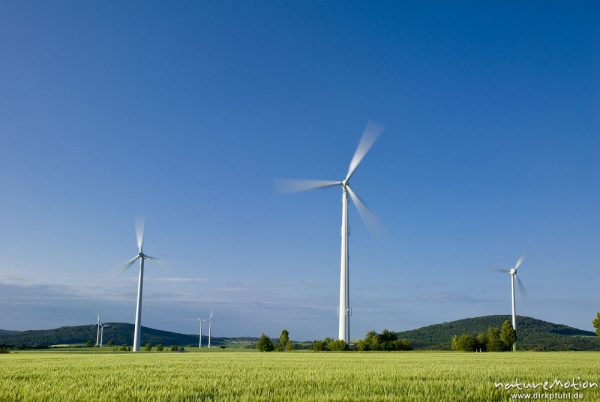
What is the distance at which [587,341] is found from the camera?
175875mm

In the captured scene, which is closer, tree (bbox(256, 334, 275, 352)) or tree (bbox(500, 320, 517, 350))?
tree (bbox(256, 334, 275, 352))

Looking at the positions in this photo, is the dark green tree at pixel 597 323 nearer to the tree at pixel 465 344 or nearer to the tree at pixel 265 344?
the tree at pixel 465 344

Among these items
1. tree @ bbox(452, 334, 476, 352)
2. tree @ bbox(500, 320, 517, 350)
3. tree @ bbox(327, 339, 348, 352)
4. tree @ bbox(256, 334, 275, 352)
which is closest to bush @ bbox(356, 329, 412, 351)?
tree @ bbox(327, 339, 348, 352)

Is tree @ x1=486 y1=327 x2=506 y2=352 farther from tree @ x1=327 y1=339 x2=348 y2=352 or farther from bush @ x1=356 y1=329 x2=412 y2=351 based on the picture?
tree @ x1=327 y1=339 x2=348 y2=352

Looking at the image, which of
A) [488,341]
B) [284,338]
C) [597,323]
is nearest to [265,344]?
[284,338]

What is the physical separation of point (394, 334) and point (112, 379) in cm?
7467

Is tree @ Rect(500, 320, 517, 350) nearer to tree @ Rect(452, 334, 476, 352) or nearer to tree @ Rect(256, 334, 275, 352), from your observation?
tree @ Rect(452, 334, 476, 352)

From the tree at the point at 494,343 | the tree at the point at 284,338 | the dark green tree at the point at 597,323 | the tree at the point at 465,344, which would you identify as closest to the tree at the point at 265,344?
the tree at the point at 284,338

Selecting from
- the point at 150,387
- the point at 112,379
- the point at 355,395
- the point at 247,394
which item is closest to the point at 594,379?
the point at 355,395

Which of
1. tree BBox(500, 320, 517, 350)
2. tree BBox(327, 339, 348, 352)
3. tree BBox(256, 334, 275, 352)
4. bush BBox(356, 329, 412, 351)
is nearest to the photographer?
tree BBox(327, 339, 348, 352)

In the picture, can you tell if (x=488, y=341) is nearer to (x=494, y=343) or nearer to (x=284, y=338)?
(x=494, y=343)

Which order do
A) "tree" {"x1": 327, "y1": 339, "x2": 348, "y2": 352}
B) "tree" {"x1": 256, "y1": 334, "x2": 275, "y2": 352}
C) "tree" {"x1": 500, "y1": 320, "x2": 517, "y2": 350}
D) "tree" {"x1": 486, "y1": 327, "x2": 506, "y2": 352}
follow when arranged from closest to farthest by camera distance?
"tree" {"x1": 327, "y1": 339, "x2": 348, "y2": 352} < "tree" {"x1": 256, "y1": 334, "x2": 275, "y2": 352} < "tree" {"x1": 486, "y1": 327, "x2": 506, "y2": 352} < "tree" {"x1": 500, "y1": 320, "x2": 517, "y2": 350}

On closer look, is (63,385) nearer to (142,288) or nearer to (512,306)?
(142,288)

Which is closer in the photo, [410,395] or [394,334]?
[410,395]
